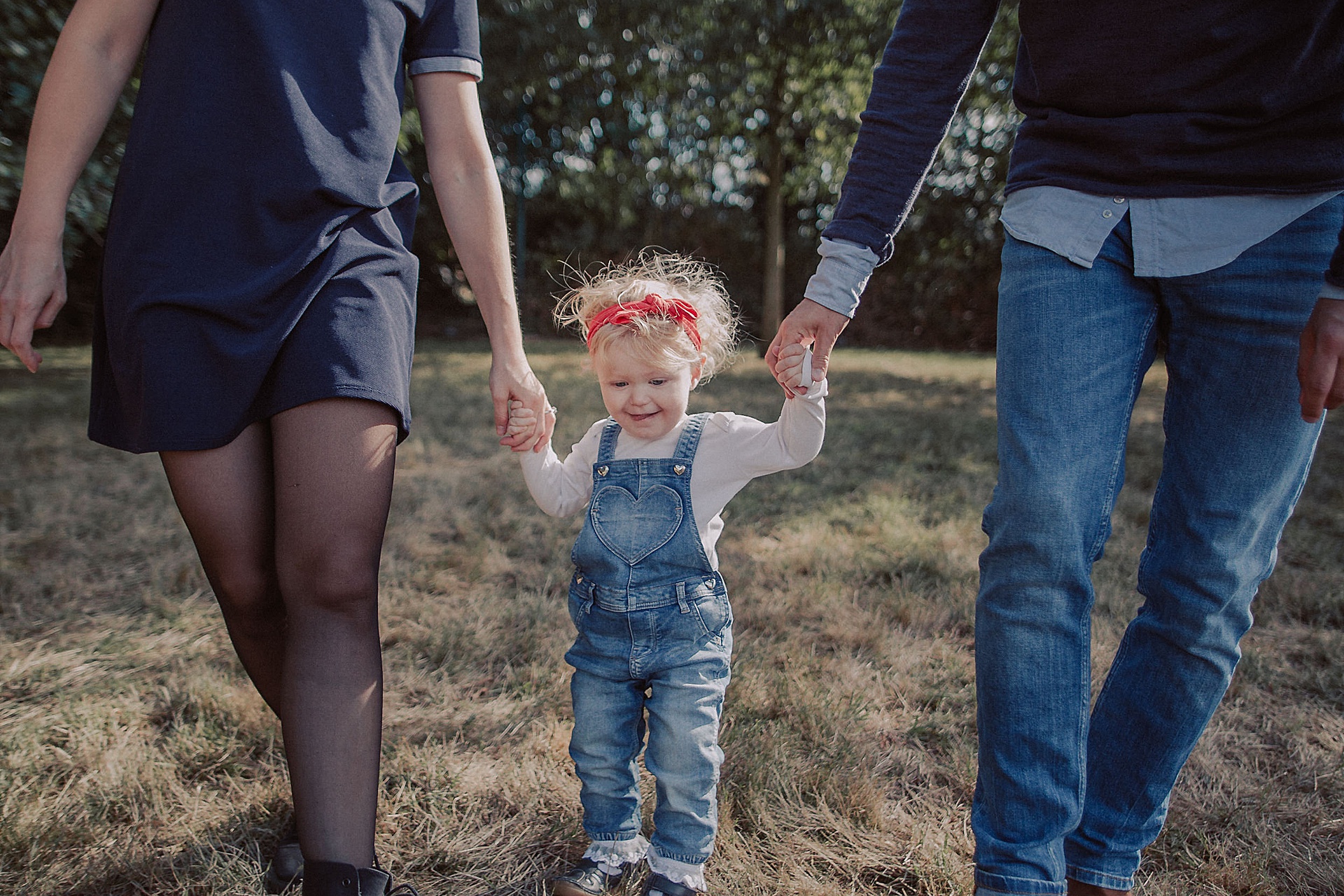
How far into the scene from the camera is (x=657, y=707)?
1.61m

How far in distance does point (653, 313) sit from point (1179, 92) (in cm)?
86

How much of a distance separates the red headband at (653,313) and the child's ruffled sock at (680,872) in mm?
917

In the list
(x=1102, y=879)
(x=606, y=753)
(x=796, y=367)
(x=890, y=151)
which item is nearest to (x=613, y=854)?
(x=606, y=753)

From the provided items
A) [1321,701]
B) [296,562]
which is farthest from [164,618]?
[1321,701]

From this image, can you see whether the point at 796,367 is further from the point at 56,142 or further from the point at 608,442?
the point at 56,142

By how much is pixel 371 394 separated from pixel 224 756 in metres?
1.06

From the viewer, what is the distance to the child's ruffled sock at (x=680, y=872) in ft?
5.11

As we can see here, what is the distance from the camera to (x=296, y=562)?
138 centimetres

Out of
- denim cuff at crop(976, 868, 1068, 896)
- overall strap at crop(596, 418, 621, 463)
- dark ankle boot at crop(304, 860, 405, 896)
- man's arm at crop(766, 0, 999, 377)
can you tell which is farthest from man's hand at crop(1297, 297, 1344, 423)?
dark ankle boot at crop(304, 860, 405, 896)

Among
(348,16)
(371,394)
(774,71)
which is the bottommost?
(371,394)

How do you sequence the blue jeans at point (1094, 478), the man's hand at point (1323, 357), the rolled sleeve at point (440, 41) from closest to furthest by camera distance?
the man's hand at point (1323, 357) < the blue jeans at point (1094, 478) < the rolled sleeve at point (440, 41)

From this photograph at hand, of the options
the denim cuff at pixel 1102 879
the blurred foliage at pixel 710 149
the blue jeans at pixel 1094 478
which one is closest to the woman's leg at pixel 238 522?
the blue jeans at pixel 1094 478

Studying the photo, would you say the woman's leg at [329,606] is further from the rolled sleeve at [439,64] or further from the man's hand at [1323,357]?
the man's hand at [1323,357]

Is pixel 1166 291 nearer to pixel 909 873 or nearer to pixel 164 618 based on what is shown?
pixel 909 873
